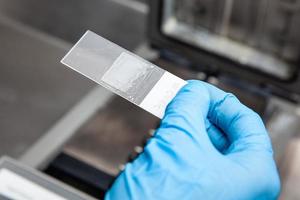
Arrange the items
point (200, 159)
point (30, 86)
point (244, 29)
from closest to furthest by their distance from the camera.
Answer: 1. point (200, 159)
2. point (244, 29)
3. point (30, 86)

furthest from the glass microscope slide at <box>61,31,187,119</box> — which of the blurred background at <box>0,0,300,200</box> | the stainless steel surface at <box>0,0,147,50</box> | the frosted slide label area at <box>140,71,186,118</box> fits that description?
the stainless steel surface at <box>0,0,147,50</box>

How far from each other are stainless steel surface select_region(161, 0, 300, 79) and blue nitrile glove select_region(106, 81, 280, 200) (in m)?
0.46

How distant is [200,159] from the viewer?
31.4 inches

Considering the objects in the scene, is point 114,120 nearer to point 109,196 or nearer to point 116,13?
point 116,13

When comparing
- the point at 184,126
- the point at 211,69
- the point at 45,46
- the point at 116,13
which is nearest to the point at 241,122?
the point at 184,126

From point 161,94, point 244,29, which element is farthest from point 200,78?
point 161,94

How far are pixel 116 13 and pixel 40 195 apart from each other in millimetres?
902

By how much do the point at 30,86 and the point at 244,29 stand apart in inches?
33.6

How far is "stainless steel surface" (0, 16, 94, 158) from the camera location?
1743mm

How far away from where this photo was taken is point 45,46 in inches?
76.2

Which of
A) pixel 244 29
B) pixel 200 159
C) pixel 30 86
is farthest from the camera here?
pixel 30 86

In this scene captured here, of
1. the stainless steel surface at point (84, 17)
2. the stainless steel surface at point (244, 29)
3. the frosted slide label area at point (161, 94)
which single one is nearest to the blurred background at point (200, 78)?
the stainless steel surface at point (244, 29)

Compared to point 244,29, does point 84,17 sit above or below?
below

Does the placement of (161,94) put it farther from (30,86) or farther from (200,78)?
→ (30,86)
